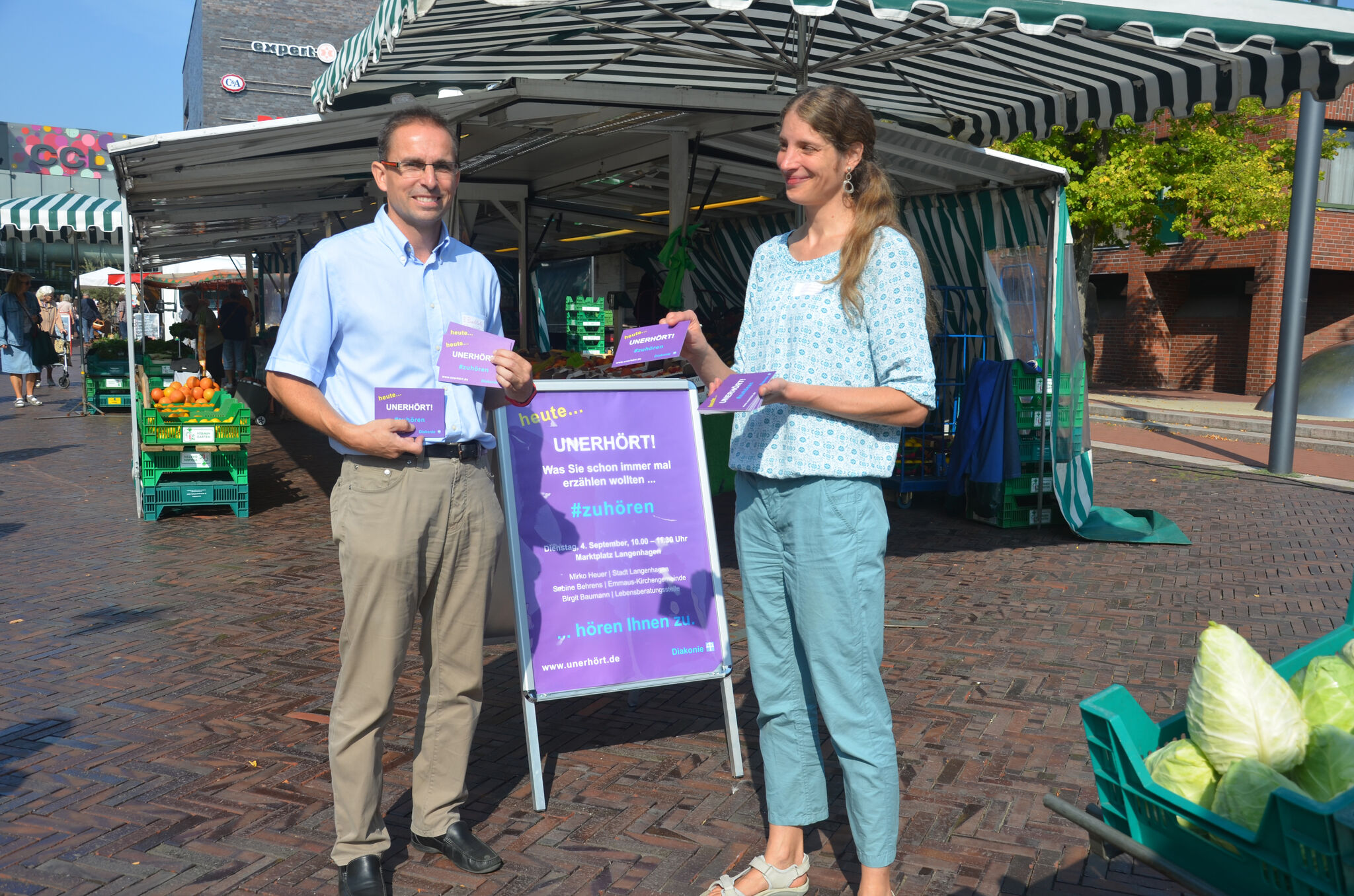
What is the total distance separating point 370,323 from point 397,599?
0.75 metres

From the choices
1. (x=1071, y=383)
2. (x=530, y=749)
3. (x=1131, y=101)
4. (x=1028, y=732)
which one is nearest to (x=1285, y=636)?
(x=1028, y=732)

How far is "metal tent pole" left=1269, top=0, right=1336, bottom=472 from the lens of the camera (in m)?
10.4

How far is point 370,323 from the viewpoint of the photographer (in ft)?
8.84

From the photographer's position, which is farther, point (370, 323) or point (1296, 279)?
point (1296, 279)

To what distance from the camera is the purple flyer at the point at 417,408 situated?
256 cm

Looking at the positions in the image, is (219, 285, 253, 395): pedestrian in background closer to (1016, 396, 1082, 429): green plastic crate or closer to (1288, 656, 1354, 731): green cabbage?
(1016, 396, 1082, 429): green plastic crate

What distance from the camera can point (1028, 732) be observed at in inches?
161

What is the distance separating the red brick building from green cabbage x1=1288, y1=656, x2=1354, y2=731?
2124 centimetres

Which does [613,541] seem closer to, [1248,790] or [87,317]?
[1248,790]

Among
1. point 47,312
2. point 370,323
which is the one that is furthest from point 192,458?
point 47,312

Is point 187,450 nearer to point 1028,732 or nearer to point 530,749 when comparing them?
point 530,749

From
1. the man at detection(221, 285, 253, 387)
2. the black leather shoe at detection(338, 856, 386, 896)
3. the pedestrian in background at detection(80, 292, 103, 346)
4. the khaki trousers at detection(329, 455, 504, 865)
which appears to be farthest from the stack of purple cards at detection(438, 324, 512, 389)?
the pedestrian in background at detection(80, 292, 103, 346)

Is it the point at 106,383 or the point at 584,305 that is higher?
the point at 584,305

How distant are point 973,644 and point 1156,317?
2148cm
